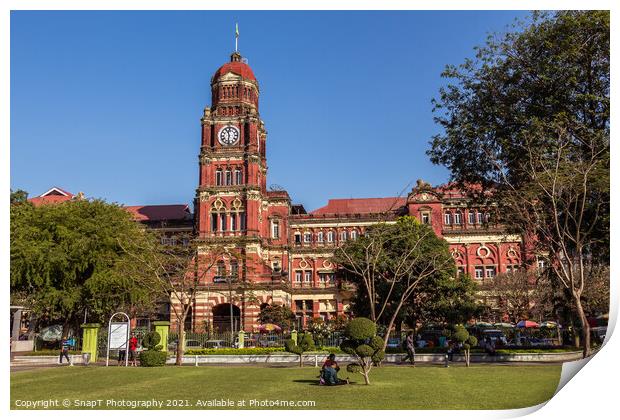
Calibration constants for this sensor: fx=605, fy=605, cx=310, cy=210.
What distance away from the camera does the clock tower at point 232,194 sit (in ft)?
171

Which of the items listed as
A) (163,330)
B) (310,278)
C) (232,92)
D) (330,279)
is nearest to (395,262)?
(163,330)

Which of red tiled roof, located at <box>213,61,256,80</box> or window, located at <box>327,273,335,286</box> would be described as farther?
window, located at <box>327,273,335,286</box>

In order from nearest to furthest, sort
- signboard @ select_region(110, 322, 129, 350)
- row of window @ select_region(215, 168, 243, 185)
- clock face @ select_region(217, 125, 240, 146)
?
1. signboard @ select_region(110, 322, 129, 350)
2. row of window @ select_region(215, 168, 243, 185)
3. clock face @ select_region(217, 125, 240, 146)

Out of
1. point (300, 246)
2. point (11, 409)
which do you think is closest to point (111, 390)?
point (11, 409)

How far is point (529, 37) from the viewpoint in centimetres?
2433

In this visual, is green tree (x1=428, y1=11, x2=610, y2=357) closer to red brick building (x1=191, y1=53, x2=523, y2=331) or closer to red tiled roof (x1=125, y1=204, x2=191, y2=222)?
red brick building (x1=191, y1=53, x2=523, y2=331)

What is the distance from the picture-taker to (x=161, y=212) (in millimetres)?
62625

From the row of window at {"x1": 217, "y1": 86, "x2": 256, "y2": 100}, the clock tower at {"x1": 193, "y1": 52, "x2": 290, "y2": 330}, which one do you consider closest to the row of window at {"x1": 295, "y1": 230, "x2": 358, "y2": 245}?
the clock tower at {"x1": 193, "y1": 52, "x2": 290, "y2": 330}

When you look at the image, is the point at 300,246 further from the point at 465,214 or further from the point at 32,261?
the point at 32,261

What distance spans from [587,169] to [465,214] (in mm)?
39404

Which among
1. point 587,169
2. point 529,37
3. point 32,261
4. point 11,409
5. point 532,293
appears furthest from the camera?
point 532,293

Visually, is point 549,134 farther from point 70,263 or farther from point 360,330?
point 70,263

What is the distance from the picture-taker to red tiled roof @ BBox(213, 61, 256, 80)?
182 feet

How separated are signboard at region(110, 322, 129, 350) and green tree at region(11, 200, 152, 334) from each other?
6.49 m
